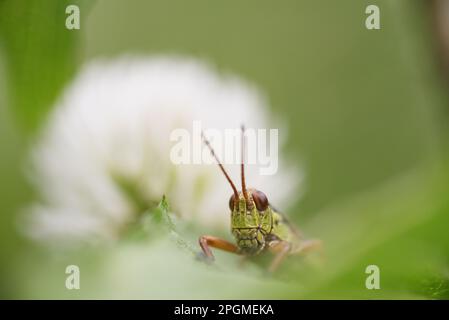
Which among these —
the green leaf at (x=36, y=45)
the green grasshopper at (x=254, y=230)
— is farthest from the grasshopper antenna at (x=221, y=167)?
the green leaf at (x=36, y=45)

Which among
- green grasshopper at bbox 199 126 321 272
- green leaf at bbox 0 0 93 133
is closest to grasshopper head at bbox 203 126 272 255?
green grasshopper at bbox 199 126 321 272

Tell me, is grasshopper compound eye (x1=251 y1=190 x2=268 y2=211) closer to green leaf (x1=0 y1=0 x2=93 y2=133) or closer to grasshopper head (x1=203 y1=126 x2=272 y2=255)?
grasshopper head (x1=203 y1=126 x2=272 y2=255)

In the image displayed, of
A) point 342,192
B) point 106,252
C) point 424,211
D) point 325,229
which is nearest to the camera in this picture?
point 424,211

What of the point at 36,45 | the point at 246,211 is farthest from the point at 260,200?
the point at 36,45

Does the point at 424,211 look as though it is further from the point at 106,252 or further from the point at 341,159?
the point at 341,159

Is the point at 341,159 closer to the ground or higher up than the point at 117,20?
closer to the ground
